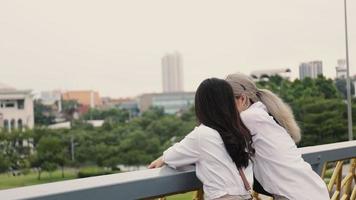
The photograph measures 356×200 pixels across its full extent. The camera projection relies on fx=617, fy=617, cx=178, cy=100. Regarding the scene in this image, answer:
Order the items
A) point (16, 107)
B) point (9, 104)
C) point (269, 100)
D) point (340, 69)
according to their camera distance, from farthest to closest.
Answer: point (9, 104)
point (16, 107)
point (340, 69)
point (269, 100)

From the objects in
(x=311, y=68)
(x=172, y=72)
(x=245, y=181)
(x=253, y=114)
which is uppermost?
(x=172, y=72)

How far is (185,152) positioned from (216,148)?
0.33 feet

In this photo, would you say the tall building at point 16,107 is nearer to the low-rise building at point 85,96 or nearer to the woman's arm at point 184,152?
the low-rise building at point 85,96

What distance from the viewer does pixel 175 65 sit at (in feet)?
432

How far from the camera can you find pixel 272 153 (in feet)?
6.93

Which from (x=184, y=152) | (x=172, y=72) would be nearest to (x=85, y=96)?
(x=172, y=72)

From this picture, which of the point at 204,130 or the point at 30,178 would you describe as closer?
the point at 204,130

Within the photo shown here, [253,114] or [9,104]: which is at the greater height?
[253,114]

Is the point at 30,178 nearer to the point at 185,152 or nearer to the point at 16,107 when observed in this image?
the point at 16,107

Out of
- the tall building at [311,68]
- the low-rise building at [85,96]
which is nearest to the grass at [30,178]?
the tall building at [311,68]

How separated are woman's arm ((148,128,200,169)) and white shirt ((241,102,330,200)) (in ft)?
0.86

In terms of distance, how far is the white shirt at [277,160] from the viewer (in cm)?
211

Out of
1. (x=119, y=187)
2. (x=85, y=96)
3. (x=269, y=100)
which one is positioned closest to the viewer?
(x=119, y=187)

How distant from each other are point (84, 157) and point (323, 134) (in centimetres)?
2244
